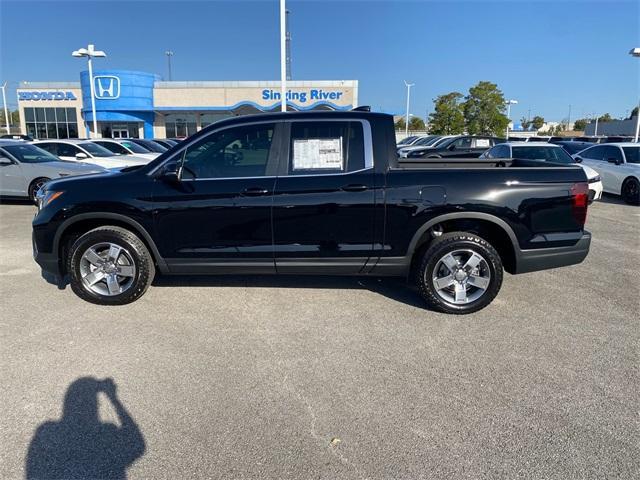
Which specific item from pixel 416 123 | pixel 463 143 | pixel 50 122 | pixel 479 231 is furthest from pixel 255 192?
pixel 416 123

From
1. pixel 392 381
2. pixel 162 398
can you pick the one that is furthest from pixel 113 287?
pixel 392 381

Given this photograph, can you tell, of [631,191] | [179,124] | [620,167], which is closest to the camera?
[631,191]

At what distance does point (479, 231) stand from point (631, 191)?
9609mm

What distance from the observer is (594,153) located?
42.5 feet

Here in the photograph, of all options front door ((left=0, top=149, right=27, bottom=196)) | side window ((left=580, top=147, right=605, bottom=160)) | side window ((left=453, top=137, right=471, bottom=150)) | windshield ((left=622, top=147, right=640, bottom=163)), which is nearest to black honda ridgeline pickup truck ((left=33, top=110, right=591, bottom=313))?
front door ((left=0, top=149, right=27, bottom=196))

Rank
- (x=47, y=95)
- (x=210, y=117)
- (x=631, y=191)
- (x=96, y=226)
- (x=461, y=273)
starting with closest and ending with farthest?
1. (x=461, y=273)
2. (x=96, y=226)
3. (x=631, y=191)
4. (x=210, y=117)
5. (x=47, y=95)

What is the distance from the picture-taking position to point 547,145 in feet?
37.4

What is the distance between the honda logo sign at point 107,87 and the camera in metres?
38.8

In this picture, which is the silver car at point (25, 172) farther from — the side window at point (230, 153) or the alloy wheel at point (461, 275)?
the alloy wheel at point (461, 275)

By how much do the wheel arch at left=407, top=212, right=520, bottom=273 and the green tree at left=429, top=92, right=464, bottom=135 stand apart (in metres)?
36.2

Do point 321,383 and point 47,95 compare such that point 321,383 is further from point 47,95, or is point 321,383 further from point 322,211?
point 47,95

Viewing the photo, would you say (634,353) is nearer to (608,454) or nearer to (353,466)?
(608,454)

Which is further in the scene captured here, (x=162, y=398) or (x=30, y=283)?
(x=30, y=283)

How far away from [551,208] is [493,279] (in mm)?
866
